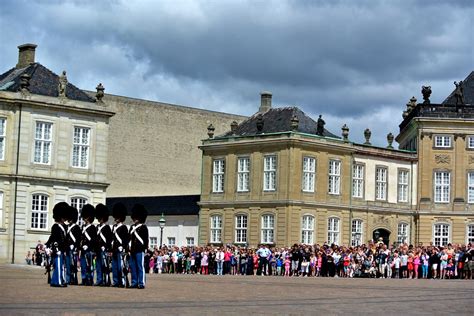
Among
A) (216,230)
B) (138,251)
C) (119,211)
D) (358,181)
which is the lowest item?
(138,251)

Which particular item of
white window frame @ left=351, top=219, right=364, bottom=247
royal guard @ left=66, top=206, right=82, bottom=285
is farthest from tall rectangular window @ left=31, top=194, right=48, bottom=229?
royal guard @ left=66, top=206, right=82, bottom=285

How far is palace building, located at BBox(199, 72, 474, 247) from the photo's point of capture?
60.3 m

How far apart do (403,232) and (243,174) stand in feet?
35.1

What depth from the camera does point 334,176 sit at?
204 ft

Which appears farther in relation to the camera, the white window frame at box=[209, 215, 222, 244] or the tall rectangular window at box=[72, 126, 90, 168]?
the white window frame at box=[209, 215, 222, 244]

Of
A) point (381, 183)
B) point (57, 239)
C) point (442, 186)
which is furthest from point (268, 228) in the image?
point (57, 239)

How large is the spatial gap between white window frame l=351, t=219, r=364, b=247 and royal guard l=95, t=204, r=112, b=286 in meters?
37.3

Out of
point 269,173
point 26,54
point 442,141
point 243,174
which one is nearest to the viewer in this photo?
point 26,54

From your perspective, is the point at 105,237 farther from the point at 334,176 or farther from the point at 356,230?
the point at 356,230

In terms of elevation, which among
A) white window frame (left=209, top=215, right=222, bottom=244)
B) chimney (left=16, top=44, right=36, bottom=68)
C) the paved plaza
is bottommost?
the paved plaza

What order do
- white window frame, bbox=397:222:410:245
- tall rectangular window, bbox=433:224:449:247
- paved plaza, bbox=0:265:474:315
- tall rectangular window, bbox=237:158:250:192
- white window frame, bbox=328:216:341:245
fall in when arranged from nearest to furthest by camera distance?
paved plaza, bbox=0:265:474:315, white window frame, bbox=328:216:341:245, tall rectangular window, bbox=237:158:250:192, tall rectangular window, bbox=433:224:449:247, white window frame, bbox=397:222:410:245

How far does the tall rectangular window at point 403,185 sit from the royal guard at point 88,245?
40561 mm

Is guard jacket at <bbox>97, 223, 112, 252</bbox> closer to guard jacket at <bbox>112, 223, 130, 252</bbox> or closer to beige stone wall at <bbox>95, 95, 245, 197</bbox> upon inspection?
guard jacket at <bbox>112, 223, 130, 252</bbox>

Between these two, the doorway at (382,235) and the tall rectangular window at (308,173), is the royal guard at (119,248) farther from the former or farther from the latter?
the doorway at (382,235)
